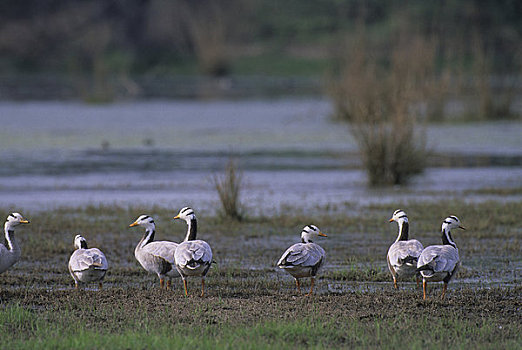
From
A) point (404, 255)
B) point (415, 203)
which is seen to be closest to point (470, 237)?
point (415, 203)

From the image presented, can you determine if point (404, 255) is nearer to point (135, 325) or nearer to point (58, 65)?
point (135, 325)

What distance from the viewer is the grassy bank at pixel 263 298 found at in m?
7.01

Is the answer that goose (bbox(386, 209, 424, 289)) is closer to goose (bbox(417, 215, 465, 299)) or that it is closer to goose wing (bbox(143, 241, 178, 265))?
goose (bbox(417, 215, 465, 299))

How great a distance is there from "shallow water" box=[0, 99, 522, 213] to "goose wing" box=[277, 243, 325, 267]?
20.5 feet

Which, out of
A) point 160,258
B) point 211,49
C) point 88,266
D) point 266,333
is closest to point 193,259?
point 160,258

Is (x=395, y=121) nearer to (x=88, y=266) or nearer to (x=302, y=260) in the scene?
(x=302, y=260)

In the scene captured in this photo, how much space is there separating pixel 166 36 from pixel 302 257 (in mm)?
67486

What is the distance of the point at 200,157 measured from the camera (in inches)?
949

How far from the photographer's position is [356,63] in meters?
24.2

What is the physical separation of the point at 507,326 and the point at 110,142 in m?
21.2

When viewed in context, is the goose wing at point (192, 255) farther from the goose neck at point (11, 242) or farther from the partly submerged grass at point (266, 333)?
the goose neck at point (11, 242)

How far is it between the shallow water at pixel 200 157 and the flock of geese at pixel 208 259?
19.0 feet

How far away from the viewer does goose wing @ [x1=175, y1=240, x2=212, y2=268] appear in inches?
335

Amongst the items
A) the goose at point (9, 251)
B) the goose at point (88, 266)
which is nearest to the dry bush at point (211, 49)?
the goose at point (9, 251)
